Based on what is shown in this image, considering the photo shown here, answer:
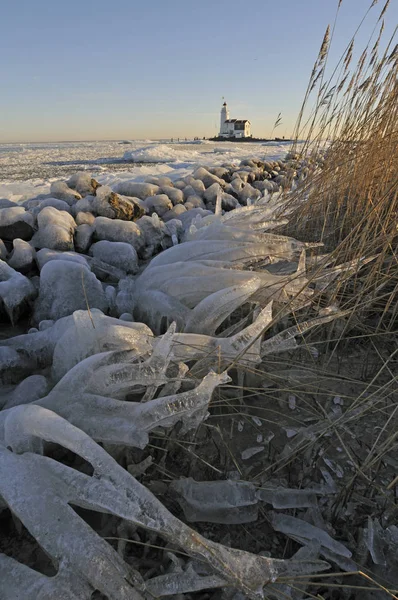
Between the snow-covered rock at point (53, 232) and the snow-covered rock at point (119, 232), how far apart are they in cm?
15

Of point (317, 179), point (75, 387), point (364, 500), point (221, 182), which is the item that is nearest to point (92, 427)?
point (75, 387)

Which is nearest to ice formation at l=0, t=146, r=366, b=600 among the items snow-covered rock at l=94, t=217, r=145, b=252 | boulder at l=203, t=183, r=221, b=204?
snow-covered rock at l=94, t=217, r=145, b=252

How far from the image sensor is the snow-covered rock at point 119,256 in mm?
2004

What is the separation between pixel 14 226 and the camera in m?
2.07

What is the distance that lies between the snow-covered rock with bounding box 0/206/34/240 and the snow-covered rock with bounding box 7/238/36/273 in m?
0.27

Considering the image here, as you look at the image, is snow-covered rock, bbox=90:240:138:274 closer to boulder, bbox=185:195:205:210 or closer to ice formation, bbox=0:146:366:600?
ice formation, bbox=0:146:366:600

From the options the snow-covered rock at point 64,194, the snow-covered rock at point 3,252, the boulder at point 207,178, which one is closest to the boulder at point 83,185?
the snow-covered rock at point 64,194

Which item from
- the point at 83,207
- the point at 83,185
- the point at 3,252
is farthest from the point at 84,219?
the point at 83,185

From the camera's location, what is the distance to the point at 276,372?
103cm

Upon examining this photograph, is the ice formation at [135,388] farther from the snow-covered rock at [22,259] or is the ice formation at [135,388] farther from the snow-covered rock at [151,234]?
the snow-covered rock at [151,234]

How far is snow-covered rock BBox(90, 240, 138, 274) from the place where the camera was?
2.00 m

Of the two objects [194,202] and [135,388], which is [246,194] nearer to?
[194,202]

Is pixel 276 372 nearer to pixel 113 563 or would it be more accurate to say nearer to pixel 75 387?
pixel 75 387

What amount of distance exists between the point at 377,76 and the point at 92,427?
65.4 inches
